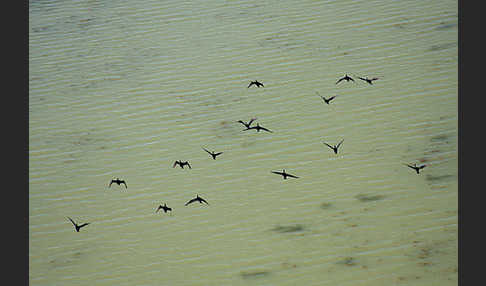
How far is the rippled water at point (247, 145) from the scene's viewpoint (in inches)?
155

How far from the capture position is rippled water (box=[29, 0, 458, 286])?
3938 mm

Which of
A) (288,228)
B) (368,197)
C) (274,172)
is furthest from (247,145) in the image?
(368,197)

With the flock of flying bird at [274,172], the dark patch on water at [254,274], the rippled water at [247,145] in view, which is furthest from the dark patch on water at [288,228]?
the flock of flying bird at [274,172]

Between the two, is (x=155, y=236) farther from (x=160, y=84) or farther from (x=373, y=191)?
(x=160, y=84)

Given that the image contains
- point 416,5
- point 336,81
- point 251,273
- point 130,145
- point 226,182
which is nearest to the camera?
point 251,273

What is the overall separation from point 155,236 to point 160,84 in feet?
7.20

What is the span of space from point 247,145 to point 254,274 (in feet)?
4.73

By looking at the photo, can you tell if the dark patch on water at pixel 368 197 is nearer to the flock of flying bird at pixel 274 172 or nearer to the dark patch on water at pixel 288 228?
the flock of flying bird at pixel 274 172

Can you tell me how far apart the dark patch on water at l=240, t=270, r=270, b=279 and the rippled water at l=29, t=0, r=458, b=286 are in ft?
0.04

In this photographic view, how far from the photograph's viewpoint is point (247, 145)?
492 cm

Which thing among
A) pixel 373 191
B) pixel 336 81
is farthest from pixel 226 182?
pixel 336 81

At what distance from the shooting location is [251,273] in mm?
3836

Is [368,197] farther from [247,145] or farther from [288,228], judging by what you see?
[247,145]

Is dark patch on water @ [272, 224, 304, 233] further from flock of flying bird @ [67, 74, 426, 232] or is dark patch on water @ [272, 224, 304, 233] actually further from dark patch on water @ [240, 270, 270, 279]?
flock of flying bird @ [67, 74, 426, 232]
